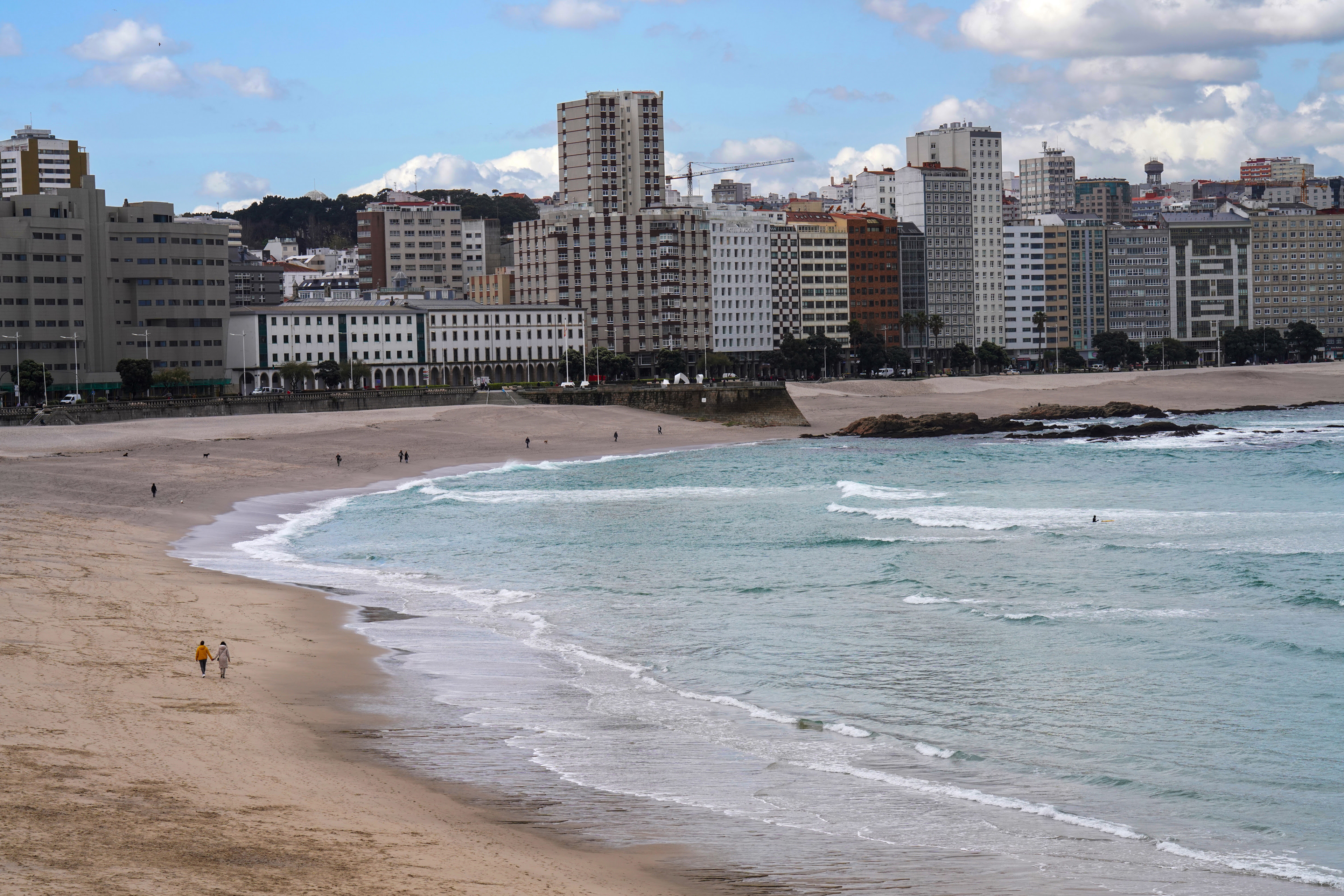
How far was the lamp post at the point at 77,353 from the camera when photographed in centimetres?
10406

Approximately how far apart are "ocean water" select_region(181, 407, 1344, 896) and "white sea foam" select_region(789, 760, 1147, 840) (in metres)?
0.06

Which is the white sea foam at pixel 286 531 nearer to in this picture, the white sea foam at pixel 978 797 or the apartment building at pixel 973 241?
the white sea foam at pixel 978 797

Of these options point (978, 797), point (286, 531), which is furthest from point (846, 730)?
point (286, 531)

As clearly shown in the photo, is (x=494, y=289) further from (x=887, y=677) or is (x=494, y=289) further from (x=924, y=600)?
(x=887, y=677)

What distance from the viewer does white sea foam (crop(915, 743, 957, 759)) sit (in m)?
18.3

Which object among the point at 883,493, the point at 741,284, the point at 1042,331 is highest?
the point at 741,284

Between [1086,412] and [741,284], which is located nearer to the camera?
[1086,412]

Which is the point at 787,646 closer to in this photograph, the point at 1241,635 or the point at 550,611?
the point at 550,611

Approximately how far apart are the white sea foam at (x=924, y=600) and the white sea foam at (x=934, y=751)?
459 inches

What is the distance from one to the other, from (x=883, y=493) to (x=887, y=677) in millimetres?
32768

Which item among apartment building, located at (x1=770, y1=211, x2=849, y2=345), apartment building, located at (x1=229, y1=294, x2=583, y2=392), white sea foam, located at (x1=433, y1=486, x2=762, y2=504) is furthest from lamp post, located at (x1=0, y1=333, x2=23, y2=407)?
apartment building, located at (x1=770, y1=211, x2=849, y2=345)

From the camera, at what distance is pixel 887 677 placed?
904 inches

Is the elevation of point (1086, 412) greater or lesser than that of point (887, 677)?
greater

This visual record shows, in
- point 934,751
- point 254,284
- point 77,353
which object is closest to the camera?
point 934,751
